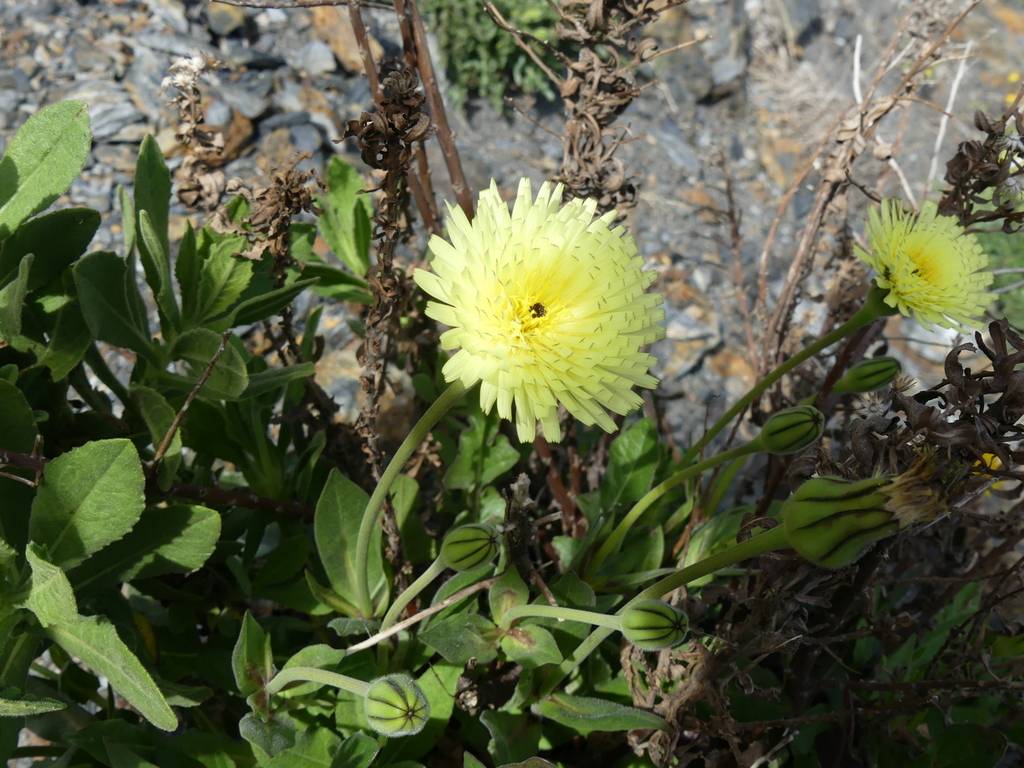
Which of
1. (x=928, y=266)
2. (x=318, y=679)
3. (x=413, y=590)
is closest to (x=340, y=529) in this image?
(x=413, y=590)

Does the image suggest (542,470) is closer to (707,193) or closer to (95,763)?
(95,763)

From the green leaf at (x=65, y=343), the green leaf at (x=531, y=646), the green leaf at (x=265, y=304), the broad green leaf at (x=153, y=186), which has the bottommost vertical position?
the green leaf at (x=531, y=646)

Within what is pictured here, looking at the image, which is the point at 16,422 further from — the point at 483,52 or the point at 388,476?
the point at 483,52

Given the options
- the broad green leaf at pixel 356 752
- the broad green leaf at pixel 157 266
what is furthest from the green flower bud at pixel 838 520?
the broad green leaf at pixel 157 266

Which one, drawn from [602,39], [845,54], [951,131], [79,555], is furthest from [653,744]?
[845,54]

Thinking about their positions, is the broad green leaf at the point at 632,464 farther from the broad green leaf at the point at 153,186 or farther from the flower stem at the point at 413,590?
the broad green leaf at the point at 153,186
